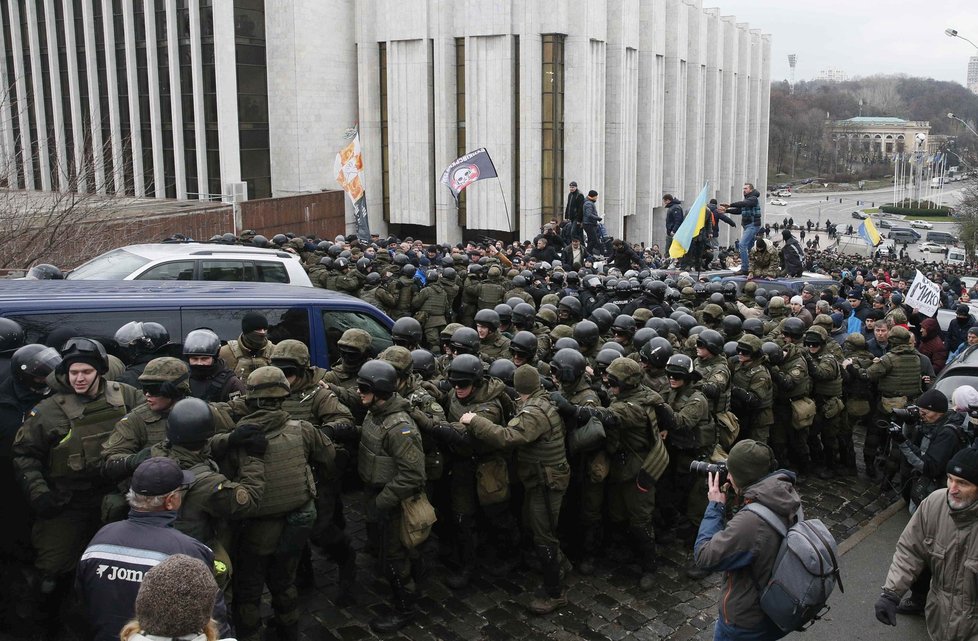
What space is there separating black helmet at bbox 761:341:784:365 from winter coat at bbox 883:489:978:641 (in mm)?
3868

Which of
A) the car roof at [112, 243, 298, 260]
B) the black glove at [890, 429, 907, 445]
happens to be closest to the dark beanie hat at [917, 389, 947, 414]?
the black glove at [890, 429, 907, 445]

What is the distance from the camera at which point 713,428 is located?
7730 millimetres

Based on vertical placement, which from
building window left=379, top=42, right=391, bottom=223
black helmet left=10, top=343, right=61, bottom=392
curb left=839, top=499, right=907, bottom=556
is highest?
building window left=379, top=42, right=391, bottom=223

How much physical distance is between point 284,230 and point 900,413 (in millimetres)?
23209

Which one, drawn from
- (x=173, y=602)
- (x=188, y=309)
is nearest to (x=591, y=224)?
(x=188, y=309)

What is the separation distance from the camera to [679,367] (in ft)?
24.5

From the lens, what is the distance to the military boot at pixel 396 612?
6.30 metres

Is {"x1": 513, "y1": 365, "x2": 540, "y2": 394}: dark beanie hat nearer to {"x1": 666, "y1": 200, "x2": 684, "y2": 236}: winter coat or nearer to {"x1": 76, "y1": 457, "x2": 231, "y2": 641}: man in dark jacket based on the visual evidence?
{"x1": 76, "y1": 457, "x2": 231, "y2": 641}: man in dark jacket

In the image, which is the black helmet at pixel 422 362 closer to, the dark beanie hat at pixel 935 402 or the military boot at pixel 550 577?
the military boot at pixel 550 577

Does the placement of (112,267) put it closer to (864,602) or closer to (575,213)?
(864,602)

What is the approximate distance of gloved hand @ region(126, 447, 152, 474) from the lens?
195 inches

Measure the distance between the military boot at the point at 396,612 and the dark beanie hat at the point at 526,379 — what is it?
1.66 m

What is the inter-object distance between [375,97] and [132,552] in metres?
31.7

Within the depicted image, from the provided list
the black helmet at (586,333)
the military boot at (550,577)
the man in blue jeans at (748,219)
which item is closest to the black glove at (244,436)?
the military boot at (550,577)
